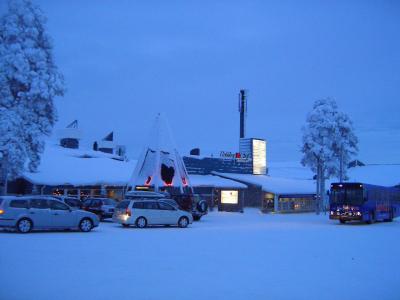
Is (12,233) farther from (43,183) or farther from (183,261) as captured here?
(43,183)

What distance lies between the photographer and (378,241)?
2070cm

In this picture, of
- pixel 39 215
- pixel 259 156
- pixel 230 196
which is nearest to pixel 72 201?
pixel 39 215

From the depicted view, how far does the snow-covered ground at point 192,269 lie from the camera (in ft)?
31.8

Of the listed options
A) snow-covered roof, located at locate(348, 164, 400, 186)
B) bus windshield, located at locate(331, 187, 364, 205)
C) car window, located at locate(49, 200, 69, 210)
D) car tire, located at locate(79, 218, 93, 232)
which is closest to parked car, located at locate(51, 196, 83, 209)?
car tire, located at locate(79, 218, 93, 232)

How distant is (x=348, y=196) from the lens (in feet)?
109

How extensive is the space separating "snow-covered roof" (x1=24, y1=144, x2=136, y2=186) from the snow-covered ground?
63.9 feet

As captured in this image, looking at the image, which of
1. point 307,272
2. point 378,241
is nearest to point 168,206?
point 378,241

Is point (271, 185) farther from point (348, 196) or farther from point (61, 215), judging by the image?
point (61, 215)

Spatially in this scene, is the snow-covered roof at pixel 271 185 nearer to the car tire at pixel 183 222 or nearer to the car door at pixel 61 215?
the car tire at pixel 183 222

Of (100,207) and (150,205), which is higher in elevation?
(150,205)

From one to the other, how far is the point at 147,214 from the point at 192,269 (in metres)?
14.4

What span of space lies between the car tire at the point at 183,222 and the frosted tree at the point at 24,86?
40.1ft

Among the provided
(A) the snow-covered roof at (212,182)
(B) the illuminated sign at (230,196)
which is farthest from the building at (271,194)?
(B) the illuminated sign at (230,196)

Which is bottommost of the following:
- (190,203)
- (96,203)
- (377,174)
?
(96,203)
